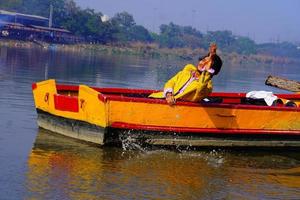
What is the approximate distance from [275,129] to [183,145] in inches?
62.7

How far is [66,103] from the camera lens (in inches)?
370

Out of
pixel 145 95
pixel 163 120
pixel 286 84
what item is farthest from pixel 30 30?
pixel 163 120

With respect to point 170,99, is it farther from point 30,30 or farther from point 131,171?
point 30,30

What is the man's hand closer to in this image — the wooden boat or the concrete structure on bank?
the wooden boat

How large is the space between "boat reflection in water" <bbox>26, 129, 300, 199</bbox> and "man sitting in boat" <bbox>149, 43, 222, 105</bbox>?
873mm

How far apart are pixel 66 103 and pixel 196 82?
2.14m

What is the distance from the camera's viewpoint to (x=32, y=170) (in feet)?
23.1

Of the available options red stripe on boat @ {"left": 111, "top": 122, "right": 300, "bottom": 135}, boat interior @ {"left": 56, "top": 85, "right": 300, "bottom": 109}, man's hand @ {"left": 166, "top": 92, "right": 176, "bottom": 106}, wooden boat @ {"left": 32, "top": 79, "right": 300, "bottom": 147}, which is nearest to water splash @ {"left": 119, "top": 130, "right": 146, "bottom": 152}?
wooden boat @ {"left": 32, "top": 79, "right": 300, "bottom": 147}

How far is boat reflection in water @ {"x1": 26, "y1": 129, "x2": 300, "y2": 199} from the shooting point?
6.49 m

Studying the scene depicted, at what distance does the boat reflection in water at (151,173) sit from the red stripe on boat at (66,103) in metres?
0.48

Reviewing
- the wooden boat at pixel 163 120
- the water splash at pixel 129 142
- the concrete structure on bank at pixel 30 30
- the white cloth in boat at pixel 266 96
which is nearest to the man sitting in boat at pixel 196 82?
the wooden boat at pixel 163 120

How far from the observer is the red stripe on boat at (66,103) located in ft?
30.2

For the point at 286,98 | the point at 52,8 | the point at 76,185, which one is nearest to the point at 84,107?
the point at 76,185

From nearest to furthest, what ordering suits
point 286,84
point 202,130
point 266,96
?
point 202,130
point 266,96
point 286,84
